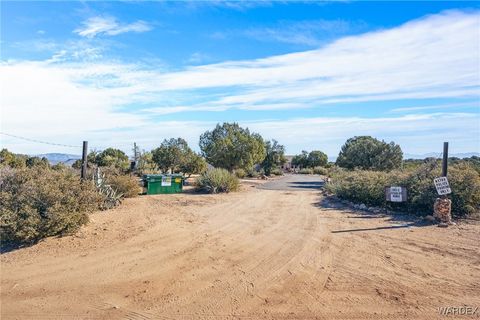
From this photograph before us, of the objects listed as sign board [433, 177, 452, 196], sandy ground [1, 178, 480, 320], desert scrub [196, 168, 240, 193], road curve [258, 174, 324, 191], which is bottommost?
sandy ground [1, 178, 480, 320]

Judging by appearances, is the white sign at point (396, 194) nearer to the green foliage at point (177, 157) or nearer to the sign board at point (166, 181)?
the sign board at point (166, 181)

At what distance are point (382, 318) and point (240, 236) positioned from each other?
5.25 meters

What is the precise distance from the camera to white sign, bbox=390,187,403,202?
13273mm

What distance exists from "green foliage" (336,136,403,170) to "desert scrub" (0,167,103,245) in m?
25.4

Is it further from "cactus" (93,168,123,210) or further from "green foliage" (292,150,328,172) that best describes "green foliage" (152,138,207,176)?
"green foliage" (292,150,328,172)

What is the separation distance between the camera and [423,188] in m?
13.1

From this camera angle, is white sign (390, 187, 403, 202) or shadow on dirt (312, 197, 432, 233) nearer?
shadow on dirt (312, 197, 432, 233)

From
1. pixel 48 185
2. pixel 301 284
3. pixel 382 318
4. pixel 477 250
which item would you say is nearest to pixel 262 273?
pixel 301 284

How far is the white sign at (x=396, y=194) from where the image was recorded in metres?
13.3

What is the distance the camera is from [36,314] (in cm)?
563

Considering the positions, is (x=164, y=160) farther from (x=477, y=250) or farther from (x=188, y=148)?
(x=477, y=250)

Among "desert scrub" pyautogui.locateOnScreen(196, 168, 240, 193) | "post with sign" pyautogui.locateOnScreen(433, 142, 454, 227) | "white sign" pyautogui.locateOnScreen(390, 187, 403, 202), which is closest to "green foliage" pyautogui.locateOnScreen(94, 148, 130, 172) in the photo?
"desert scrub" pyautogui.locateOnScreen(196, 168, 240, 193)

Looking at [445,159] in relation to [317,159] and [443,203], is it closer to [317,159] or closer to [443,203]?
[443,203]

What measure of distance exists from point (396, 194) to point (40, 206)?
36.9 feet
